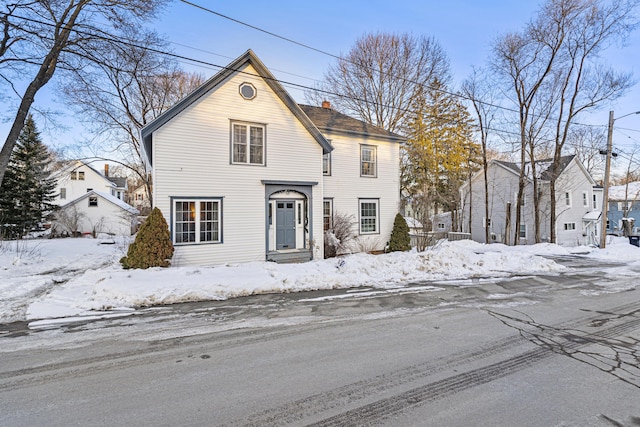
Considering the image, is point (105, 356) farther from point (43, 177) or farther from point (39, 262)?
point (43, 177)

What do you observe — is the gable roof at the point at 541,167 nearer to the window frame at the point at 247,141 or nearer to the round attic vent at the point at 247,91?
the window frame at the point at 247,141

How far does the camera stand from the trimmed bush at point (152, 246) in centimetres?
1022

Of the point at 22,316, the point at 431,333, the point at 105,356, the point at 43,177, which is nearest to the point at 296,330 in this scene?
the point at 431,333

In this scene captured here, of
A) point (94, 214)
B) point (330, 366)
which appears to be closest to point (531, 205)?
point (330, 366)

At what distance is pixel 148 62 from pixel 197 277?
14.5 metres

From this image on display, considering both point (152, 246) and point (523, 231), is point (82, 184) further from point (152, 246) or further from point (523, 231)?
point (523, 231)

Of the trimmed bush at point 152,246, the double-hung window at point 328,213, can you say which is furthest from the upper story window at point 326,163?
the trimmed bush at point 152,246

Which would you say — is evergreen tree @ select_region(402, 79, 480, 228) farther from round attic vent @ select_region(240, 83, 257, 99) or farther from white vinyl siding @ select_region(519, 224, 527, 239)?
round attic vent @ select_region(240, 83, 257, 99)

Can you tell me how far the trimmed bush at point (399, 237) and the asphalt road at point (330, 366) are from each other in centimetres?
900

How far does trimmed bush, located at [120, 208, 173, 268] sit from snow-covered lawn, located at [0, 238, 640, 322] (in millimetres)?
634

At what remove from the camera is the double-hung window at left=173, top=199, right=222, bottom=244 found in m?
11.6

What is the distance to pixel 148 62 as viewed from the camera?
1778 centimetres

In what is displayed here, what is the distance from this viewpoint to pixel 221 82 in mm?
12312

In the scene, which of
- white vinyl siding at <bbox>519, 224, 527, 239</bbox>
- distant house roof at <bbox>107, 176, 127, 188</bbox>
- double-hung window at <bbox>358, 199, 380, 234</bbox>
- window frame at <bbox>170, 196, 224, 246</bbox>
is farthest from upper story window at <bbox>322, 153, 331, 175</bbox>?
distant house roof at <bbox>107, 176, 127, 188</bbox>
